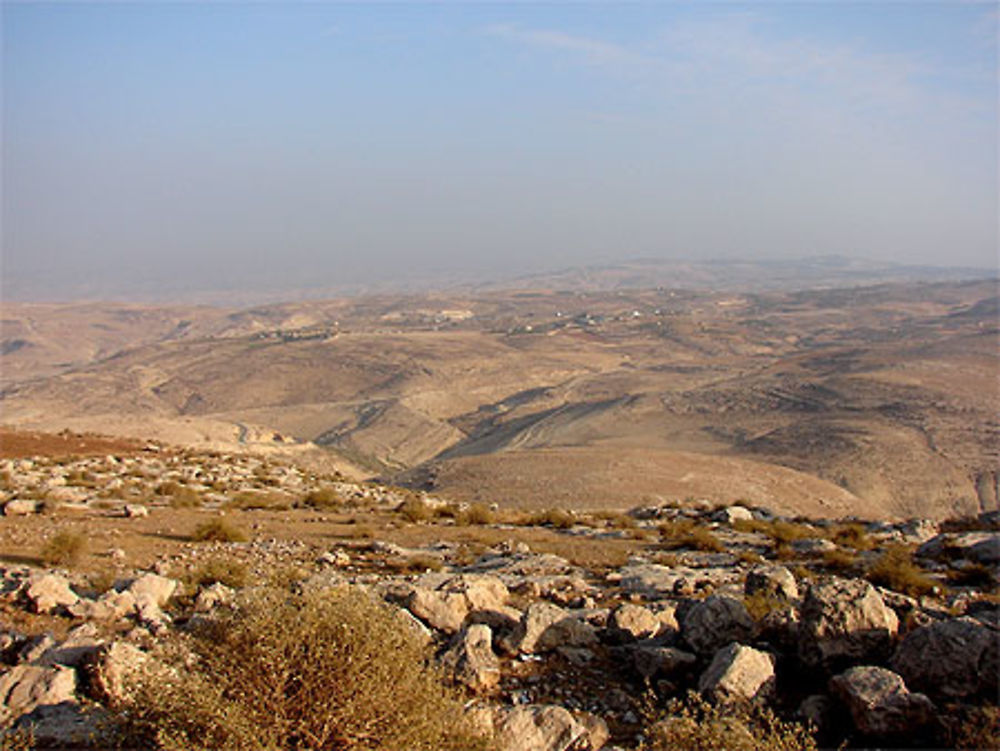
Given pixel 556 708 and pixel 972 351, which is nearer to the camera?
pixel 556 708

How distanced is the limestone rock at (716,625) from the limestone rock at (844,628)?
59 centimetres

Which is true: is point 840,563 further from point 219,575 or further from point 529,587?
point 219,575

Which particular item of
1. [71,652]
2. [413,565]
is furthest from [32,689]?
[413,565]

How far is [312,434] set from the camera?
178 feet

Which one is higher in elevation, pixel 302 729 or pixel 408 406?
pixel 302 729

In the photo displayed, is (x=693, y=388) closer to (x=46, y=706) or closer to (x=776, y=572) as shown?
(x=776, y=572)

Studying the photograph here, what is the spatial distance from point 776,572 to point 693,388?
48.5 m

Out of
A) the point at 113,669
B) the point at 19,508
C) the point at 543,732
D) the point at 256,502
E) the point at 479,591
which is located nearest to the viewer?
the point at 543,732

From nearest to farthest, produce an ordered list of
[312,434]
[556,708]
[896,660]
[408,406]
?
1. [556,708]
2. [896,660]
3. [312,434]
4. [408,406]

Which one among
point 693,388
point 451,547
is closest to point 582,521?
point 451,547

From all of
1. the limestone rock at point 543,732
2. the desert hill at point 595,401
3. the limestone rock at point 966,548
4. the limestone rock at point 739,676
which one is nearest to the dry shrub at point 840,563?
the limestone rock at point 966,548

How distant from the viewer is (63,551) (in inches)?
390

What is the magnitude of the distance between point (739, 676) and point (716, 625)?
3.39 feet

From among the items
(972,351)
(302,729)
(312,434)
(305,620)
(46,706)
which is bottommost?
(312,434)
